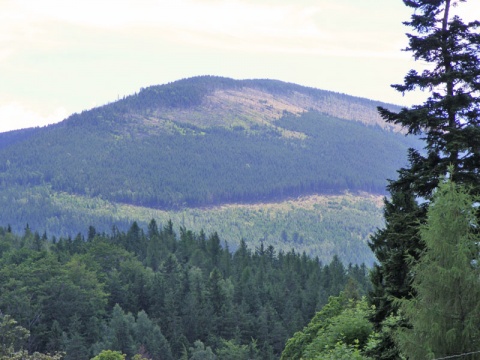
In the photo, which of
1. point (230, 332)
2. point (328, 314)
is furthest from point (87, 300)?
point (328, 314)

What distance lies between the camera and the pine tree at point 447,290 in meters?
20.7

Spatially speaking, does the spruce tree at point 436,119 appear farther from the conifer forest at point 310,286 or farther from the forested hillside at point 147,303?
the forested hillside at point 147,303

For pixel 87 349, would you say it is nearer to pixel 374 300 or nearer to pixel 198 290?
pixel 198 290

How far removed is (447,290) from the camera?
21062 mm

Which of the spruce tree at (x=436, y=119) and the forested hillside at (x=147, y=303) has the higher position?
the spruce tree at (x=436, y=119)

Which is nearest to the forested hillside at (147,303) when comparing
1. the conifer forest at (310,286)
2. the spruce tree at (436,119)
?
the conifer forest at (310,286)

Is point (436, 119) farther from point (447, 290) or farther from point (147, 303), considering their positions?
point (147, 303)

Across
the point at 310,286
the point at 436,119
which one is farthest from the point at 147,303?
the point at 436,119

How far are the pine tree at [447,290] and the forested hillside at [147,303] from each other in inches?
2466

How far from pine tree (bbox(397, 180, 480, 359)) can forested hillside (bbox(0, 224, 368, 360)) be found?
62.6m

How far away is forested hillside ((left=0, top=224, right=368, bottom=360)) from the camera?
97438 millimetres

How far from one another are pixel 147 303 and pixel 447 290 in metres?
100

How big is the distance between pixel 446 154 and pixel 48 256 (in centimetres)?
9055

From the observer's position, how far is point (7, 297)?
319ft
